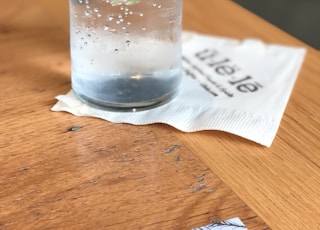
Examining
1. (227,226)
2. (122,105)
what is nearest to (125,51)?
(122,105)

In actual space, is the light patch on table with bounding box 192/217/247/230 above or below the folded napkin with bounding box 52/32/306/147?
above

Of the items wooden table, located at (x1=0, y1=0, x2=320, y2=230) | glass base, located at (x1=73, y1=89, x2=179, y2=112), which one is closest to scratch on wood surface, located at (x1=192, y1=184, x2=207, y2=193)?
wooden table, located at (x1=0, y1=0, x2=320, y2=230)

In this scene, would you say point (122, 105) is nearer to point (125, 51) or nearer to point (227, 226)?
point (125, 51)

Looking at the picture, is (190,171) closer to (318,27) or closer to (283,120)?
(283,120)

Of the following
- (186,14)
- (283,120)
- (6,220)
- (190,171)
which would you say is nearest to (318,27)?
(186,14)

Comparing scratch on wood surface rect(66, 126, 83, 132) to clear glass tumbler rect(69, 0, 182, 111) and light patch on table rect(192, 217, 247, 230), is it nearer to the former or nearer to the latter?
clear glass tumbler rect(69, 0, 182, 111)

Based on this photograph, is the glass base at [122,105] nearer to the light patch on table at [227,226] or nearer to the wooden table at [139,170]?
the wooden table at [139,170]
